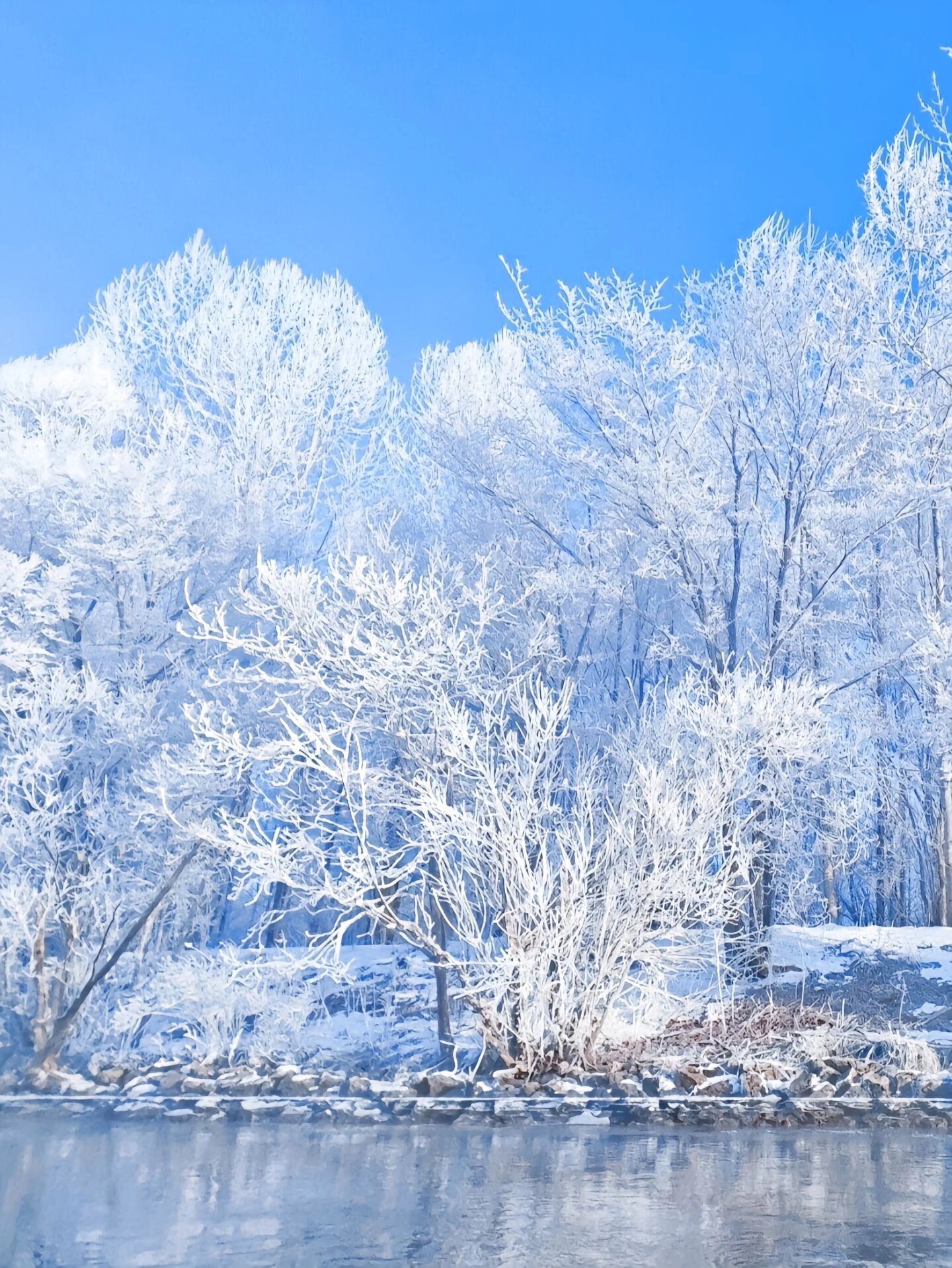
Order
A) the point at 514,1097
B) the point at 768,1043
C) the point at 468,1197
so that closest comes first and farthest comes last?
1. the point at 468,1197
2. the point at 514,1097
3. the point at 768,1043

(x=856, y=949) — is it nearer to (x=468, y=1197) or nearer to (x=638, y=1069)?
(x=638, y=1069)

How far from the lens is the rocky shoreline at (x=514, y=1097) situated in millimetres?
9281

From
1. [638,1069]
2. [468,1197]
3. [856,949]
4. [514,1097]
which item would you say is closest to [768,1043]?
[638,1069]

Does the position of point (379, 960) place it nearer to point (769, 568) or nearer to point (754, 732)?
point (754, 732)

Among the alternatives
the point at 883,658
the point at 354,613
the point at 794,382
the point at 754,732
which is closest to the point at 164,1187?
the point at 354,613

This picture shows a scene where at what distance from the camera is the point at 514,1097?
9.85 m

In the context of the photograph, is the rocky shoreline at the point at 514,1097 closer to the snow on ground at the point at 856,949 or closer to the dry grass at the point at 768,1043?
the dry grass at the point at 768,1043

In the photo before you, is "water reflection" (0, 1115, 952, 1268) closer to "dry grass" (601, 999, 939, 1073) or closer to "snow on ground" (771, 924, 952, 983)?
"dry grass" (601, 999, 939, 1073)

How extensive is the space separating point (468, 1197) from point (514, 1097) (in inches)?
127

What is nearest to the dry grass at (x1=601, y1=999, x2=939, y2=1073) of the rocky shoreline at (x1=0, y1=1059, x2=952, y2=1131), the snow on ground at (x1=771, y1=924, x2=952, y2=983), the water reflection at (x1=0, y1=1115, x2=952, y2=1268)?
the rocky shoreline at (x1=0, y1=1059, x2=952, y2=1131)

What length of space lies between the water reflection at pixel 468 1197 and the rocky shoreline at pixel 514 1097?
0.45 meters

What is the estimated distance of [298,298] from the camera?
811 inches

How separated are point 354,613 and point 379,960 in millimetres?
5104

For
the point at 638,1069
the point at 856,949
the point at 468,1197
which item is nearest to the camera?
the point at 468,1197
